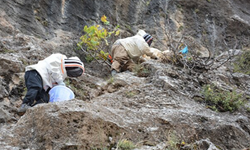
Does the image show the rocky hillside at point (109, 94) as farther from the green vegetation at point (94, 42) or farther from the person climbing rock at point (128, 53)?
the person climbing rock at point (128, 53)

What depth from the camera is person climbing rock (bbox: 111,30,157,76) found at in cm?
782

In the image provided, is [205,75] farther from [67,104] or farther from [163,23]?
[163,23]

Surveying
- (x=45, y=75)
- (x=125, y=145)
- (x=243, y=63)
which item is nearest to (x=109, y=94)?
(x=45, y=75)

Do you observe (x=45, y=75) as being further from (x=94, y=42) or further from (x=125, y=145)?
(x=94, y=42)

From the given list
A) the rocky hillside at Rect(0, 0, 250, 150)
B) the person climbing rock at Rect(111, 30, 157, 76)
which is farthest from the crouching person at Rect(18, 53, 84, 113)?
the person climbing rock at Rect(111, 30, 157, 76)

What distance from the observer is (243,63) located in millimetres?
10742

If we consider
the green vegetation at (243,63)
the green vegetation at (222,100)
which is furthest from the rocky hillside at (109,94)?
the green vegetation at (243,63)

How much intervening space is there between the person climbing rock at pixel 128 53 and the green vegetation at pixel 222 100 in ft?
7.39

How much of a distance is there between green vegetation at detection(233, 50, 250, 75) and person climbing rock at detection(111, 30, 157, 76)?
11.2 feet

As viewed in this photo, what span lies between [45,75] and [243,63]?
7755 millimetres

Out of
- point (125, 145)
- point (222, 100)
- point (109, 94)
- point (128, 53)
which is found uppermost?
point (128, 53)

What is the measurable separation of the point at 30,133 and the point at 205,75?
4.88 metres

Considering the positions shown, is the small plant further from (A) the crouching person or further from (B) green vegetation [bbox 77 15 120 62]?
(B) green vegetation [bbox 77 15 120 62]

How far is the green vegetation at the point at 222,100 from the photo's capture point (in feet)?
19.0
